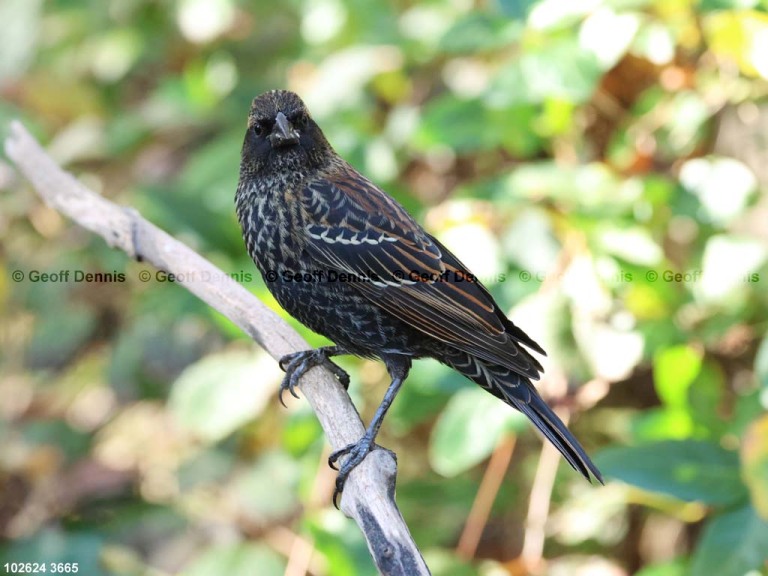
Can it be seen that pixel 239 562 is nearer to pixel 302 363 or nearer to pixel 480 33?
pixel 302 363

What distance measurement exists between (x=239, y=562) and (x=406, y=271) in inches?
→ 49.9

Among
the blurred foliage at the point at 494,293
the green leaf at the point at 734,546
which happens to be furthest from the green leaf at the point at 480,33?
the green leaf at the point at 734,546

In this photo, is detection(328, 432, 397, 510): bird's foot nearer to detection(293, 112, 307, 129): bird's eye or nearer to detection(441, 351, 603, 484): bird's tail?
detection(441, 351, 603, 484): bird's tail

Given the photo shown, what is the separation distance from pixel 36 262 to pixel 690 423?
356cm

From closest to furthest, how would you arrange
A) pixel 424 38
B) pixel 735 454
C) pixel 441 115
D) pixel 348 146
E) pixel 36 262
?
pixel 735 454, pixel 441 115, pixel 348 146, pixel 424 38, pixel 36 262

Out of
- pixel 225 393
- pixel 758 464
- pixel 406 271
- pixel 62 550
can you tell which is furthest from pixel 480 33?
pixel 62 550

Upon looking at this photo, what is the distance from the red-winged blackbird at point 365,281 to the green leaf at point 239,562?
0.72 meters

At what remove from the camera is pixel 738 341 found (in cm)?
358

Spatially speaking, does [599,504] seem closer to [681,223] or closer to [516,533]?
[516,533]

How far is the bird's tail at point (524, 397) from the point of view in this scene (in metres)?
2.63

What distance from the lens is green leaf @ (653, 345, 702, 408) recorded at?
3.21 metres

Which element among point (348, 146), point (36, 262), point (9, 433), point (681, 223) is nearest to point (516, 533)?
point (681, 223)

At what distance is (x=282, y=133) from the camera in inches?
116

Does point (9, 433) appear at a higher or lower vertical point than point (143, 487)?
higher
